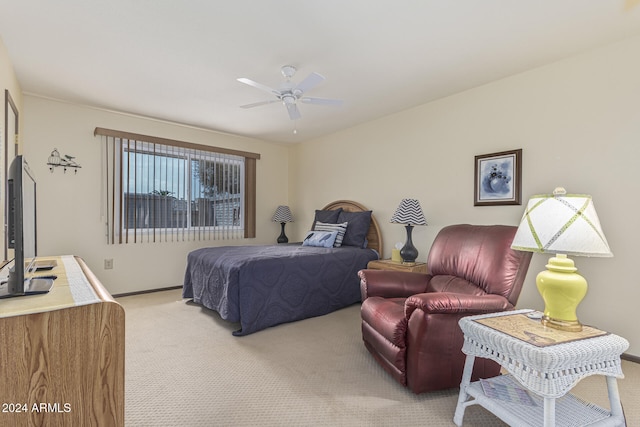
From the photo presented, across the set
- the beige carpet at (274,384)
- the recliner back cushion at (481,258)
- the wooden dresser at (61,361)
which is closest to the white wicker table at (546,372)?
the beige carpet at (274,384)

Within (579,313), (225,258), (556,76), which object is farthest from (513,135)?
(225,258)

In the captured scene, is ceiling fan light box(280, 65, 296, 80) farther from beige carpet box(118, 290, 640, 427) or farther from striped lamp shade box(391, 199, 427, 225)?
beige carpet box(118, 290, 640, 427)

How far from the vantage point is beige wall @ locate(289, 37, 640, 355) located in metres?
2.31

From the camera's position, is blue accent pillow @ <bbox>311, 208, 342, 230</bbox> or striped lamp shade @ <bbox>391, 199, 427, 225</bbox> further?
blue accent pillow @ <bbox>311, 208, 342, 230</bbox>

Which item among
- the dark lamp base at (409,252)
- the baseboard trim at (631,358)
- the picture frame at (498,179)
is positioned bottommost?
the baseboard trim at (631,358)

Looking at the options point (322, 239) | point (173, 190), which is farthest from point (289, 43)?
point (173, 190)

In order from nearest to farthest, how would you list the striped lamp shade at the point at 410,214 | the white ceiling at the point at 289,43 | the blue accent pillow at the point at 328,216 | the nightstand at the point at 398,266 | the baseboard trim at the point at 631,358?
the white ceiling at the point at 289,43 < the baseboard trim at the point at 631,358 < the nightstand at the point at 398,266 < the striped lamp shade at the point at 410,214 < the blue accent pillow at the point at 328,216

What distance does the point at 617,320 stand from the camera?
2.35 m

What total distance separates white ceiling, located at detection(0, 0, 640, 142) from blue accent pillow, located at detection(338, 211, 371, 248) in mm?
1458

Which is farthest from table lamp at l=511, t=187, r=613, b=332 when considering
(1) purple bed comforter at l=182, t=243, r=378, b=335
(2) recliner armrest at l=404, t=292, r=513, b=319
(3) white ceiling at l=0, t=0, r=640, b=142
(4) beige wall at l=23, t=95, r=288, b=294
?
(4) beige wall at l=23, t=95, r=288, b=294

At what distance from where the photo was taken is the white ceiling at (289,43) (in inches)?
77.2

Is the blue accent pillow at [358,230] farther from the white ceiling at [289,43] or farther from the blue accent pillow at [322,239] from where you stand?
the white ceiling at [289,43]

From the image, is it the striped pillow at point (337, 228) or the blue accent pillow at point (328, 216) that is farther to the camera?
the blue accent pillow at point (328, 216)

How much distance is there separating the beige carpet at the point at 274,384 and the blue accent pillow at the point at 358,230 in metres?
1.29
